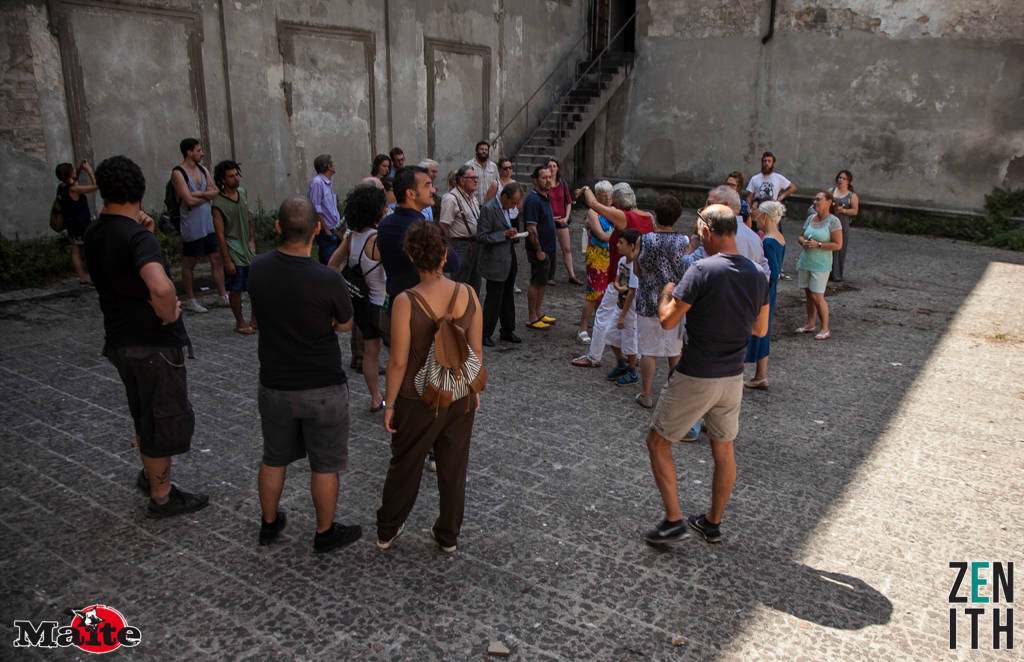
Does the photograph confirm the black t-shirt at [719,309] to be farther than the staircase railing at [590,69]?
No

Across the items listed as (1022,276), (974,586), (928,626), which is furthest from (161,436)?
(1022,276)

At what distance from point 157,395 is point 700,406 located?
2940 mm

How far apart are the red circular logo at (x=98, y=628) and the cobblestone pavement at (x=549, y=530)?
2.2 inches

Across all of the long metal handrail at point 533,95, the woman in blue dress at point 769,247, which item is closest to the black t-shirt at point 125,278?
the woman in blue dress at point 769,247

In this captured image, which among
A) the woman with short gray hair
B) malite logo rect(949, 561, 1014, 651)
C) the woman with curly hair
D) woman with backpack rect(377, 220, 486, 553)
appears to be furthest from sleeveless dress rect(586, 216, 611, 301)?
malite logo rect(949, 561, 1014, 651)

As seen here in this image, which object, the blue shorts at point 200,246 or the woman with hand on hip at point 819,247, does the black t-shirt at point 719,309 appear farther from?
the blue shorts at point 200,246

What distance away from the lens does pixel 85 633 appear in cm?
331

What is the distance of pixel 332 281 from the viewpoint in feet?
11.8

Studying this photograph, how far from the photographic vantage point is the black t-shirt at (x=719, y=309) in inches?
150

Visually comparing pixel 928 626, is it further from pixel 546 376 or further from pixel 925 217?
pixel 925 217

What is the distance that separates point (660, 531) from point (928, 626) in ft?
4.30

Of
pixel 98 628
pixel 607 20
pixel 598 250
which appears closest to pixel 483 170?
pixel 598 250

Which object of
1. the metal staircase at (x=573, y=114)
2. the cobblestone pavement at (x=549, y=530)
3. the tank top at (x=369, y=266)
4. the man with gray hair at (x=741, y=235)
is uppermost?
Result: the metal staircase at (x=573, y=114)

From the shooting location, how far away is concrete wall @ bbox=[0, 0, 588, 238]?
10.1 m
